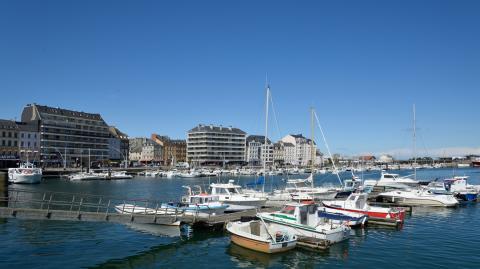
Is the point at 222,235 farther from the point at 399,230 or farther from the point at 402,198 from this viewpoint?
the point at 402,198

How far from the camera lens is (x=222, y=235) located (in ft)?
122

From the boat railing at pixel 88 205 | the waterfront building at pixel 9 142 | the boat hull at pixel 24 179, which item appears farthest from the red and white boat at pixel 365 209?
the waterfront building at pixel 9 142

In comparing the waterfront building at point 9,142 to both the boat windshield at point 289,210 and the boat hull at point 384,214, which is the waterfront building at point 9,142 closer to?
Answer: the boat hull at point 384,214

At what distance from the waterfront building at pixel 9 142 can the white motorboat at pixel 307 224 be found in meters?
135

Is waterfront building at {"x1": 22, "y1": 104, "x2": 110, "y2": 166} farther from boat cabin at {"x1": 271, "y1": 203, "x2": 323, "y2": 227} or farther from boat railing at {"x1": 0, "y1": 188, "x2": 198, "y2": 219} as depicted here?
boat cabin at {"x1": 271, "y1": 203, "x2": 323, "y2": 227}

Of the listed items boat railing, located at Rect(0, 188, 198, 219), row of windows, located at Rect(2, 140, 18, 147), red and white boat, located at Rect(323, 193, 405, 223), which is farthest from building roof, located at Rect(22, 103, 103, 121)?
red and white boat, located at Rect(323, 193, 405, 223)

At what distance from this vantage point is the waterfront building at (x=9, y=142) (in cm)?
14525

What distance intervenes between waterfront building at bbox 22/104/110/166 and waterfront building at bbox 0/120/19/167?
11.4 metres

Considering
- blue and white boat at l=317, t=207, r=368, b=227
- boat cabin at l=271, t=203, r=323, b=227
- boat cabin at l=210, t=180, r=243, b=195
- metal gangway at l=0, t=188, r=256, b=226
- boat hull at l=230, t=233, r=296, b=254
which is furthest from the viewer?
boat cabin at l=210, t=180, r=243, b=195

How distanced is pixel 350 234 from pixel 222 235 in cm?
1131

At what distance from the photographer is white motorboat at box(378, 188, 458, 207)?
56938mm

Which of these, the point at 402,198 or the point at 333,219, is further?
the point at 402,198

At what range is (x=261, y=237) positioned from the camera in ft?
101

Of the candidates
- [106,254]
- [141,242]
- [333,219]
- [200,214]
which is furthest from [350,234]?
[106,254]
